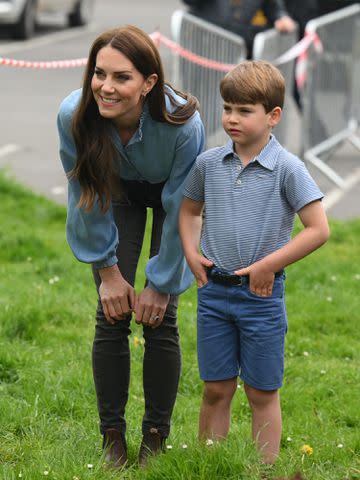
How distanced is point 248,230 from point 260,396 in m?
0.64

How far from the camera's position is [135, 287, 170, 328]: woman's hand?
4.49m

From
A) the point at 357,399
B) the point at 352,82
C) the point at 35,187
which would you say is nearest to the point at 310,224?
the point at 357,399

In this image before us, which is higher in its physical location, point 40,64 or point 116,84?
point 116,84

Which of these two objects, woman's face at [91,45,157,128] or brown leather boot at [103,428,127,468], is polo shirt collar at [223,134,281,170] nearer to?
woman's face at [91,45,157,128]

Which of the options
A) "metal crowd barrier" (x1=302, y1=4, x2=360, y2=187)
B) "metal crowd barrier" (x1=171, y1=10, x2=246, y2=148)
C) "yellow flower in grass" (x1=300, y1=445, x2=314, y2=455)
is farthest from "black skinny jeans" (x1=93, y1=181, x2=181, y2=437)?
"metal crowd barrier" (x1=302, y1=4, x2=360, y2=187)

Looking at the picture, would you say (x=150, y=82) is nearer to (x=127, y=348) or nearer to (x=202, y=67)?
(x=127, y=348)

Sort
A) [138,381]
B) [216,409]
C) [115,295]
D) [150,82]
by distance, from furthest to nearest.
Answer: [138,381] < [216,409] < [115,295] < [150,82]

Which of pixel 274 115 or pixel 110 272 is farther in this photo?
pixel 110 272

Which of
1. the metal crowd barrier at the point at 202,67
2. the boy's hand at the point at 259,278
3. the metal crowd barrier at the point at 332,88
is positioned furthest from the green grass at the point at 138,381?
the metal crowd barrier at the point at 332,88

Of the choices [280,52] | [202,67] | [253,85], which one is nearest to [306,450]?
[253,85]

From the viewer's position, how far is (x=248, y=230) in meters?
4.26

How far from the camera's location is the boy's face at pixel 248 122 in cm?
422

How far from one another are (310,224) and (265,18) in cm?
712

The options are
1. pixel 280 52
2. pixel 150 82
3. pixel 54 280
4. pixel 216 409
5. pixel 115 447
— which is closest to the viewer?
pixel 150 82
